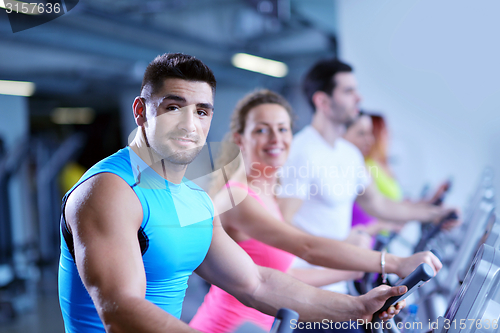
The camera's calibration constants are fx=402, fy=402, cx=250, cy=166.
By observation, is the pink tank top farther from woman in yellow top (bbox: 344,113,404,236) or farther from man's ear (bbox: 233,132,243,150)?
woman in yellow top (bbox: 344,113,404,236)

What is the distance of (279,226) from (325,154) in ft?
2.69

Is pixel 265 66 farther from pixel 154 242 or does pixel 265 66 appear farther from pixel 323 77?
pixel 154 242

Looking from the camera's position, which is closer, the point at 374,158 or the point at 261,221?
the point at 261,221

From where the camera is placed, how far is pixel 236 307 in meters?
1.33

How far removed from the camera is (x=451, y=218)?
227 centimetres

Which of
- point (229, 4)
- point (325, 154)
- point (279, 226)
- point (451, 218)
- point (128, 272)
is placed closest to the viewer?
point (128, 272)

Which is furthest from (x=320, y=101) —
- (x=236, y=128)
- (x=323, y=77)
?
(x=236, y=128)

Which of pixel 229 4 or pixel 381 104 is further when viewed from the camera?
pixel 229 4

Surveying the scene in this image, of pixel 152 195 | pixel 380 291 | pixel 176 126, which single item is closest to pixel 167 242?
pixel 152 195

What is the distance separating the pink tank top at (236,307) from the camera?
133 centimetres

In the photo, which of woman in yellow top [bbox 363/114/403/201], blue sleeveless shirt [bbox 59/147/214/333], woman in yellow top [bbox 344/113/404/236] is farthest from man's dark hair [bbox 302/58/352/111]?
blue sleeveless shirt [bbox 59/147/214/333]

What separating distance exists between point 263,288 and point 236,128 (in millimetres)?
628

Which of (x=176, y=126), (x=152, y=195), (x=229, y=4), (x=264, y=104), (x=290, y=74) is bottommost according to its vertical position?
(x=152, y=195)

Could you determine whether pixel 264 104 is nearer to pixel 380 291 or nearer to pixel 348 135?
pixel 380 291
